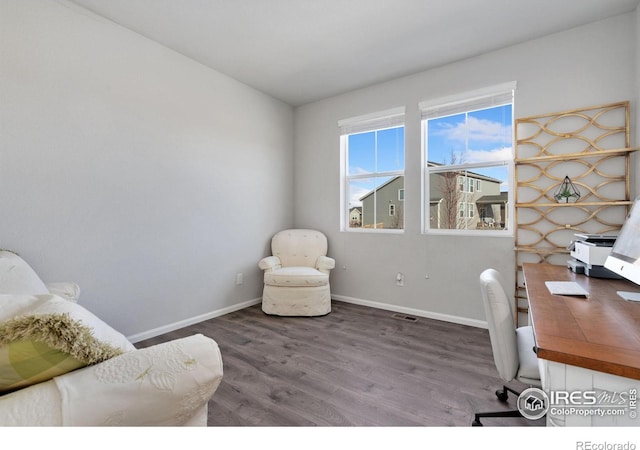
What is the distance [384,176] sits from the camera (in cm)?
354

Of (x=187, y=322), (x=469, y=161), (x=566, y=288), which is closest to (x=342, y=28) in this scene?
(x=469, y=161)

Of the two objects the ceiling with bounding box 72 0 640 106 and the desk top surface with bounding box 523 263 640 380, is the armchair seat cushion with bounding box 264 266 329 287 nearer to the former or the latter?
the desk top surface with bounding box 523 263 640 380

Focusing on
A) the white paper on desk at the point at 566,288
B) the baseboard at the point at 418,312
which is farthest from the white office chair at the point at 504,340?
the baseboard at the point at 418,312

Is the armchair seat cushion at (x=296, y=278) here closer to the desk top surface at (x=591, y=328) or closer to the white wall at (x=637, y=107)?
the desk top surface at (x=591, y=328)

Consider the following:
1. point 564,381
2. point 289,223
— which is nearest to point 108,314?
point 289,223

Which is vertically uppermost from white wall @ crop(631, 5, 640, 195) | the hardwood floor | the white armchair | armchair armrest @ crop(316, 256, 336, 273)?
white wall @ crop(631, 5, 640, 195)

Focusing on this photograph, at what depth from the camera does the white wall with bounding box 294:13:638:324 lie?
2.33m

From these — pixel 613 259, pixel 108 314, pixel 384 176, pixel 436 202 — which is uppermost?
pixel 384 176

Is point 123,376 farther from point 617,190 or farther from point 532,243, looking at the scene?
point 617,190

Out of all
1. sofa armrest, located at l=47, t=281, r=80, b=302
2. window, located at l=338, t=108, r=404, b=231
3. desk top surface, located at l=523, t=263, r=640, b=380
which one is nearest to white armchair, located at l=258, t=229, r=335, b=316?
window, located at l=338, t=108, r=404, b=231

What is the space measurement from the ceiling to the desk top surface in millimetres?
2101

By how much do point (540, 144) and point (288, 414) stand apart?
291cm

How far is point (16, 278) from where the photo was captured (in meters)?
1.48

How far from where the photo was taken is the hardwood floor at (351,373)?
155 centimetres
